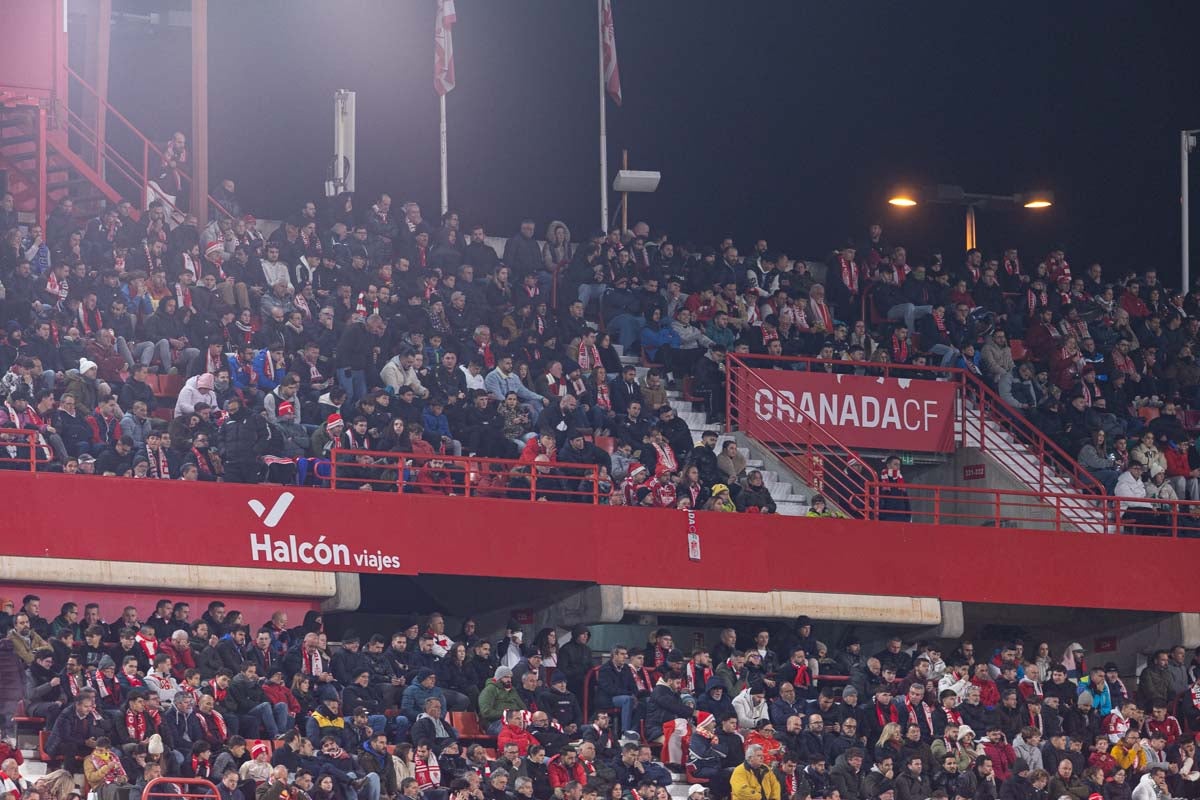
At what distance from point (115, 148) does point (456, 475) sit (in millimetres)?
9357

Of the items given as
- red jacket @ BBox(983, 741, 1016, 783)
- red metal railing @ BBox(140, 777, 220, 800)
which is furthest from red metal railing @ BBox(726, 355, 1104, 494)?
red metal railing @ BBox(140, 777, 220, 800)

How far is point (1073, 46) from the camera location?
133ft

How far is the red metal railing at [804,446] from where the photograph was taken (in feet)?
102

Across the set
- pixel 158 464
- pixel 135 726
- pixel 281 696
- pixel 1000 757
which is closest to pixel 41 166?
pixel 158 464

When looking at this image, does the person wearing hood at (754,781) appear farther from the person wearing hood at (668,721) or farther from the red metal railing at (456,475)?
the red metal railing at (456,475)

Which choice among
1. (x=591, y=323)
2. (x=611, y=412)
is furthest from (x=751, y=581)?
(x=591, y=323)

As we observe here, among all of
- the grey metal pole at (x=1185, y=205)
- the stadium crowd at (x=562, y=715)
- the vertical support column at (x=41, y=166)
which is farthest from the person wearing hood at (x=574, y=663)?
the grey metal pole at (x=1185, y=205)

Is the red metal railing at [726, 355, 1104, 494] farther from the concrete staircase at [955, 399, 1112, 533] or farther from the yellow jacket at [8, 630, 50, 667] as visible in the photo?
the yellow jacket at [8, 630, 50, 667]

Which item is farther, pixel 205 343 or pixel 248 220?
pixel 248 220

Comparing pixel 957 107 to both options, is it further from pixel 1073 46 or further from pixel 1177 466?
pixel 1177 466

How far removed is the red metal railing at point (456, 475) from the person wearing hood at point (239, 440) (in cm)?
84

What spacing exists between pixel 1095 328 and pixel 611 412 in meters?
8.71

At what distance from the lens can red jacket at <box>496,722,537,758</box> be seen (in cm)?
2447

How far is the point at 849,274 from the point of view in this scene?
3447 centimetres
